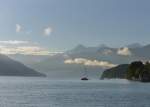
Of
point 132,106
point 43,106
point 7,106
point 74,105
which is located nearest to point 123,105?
point 132,106

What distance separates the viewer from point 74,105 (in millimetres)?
119688

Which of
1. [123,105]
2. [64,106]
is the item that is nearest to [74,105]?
[64,106]

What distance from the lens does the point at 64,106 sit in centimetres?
11656

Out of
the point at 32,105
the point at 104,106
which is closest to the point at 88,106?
the point at 104,106

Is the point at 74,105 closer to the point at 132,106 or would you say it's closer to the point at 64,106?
the point at 64,106

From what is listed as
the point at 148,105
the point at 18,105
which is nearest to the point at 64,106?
the point at 18,105

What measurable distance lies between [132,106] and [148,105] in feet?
A: 17.5

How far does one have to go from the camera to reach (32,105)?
118 m

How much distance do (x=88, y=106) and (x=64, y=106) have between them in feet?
19.9

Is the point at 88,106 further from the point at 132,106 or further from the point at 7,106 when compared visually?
the point at 7,106

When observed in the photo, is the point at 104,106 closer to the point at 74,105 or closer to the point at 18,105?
the point at 74,105

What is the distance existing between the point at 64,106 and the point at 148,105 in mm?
21528

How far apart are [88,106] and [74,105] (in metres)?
5.18

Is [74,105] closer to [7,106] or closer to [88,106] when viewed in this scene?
[88,106]
